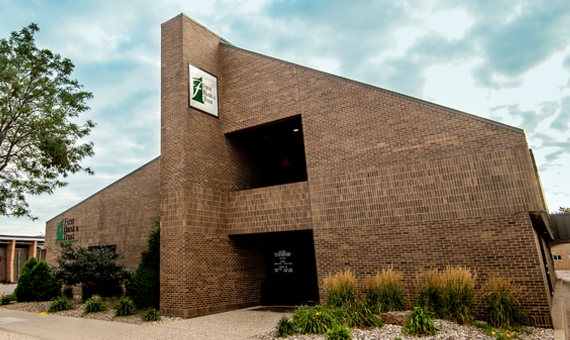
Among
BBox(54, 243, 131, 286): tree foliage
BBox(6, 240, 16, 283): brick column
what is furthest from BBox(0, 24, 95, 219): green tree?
BBox(6, 240, 16, 283): brick column

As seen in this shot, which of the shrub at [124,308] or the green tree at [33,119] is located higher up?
the green tree at [33,119]

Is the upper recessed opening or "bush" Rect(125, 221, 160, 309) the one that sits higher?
the upper recessed opening

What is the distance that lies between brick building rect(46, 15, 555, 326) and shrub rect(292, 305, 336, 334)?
9.72ft

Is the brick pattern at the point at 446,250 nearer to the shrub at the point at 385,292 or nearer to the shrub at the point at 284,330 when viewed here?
the shrub at the point at 385,292

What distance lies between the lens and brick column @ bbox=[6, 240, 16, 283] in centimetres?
3047

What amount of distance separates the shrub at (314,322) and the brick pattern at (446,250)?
2911 millimetres

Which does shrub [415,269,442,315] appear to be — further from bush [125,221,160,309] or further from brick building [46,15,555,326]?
bush [125,221,160,309]

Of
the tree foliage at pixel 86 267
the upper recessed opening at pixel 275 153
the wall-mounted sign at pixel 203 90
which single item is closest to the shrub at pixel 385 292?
the upper recessed opening at pixel 275 153

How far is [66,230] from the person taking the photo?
2044 centimetres

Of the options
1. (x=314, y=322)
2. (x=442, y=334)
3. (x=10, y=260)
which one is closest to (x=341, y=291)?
(x=314, y=322)

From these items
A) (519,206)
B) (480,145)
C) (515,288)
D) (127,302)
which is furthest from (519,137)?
(127,302)

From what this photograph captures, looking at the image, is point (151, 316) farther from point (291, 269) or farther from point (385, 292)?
point (385, 292)

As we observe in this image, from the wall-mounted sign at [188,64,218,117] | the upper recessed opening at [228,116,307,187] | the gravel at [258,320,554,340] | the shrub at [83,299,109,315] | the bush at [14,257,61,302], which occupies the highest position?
the wall-mounted sign at [188,64,218,117]

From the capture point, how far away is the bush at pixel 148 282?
12.7 m
